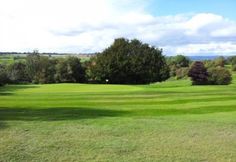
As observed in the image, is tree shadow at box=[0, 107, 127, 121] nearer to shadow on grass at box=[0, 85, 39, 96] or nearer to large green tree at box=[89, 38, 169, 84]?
shadow on grass at box=[0, 85, 39, 96]

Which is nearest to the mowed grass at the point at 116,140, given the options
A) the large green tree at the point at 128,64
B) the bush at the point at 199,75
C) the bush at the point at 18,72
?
the bush at the point at 199,75

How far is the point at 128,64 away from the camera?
262 feet

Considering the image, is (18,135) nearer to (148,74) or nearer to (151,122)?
(151,122)

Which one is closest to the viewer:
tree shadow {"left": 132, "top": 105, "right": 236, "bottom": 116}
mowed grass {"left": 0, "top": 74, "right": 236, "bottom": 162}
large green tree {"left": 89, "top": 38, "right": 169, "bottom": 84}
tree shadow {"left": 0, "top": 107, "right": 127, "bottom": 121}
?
mowed grass {"left": 0, "top": 74, "right": 236, "bottom": 162}

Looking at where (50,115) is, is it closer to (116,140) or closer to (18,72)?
(116,140)

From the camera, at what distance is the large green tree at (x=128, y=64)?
7806 cm

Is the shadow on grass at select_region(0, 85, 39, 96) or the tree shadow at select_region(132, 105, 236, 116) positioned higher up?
the tree shadow at select_region(132, 105, 236, 116)

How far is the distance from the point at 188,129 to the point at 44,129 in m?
4.49

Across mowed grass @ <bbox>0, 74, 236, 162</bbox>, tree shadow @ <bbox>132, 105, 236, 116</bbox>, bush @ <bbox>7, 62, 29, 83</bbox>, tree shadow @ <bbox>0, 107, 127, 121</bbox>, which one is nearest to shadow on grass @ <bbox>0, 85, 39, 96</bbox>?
tree shadow @ <bbox>0, 107, 127, 121</bbox>

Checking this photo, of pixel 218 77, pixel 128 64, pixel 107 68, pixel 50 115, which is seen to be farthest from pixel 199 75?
pixel 50 115

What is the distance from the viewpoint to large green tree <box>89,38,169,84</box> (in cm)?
7806

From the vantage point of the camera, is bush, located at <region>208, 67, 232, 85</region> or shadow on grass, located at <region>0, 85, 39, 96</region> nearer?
shadow on grass, located at <region>0, 85, 39, 96</region>

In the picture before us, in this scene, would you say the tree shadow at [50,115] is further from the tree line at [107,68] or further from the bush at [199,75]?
the tree line at [107,68]

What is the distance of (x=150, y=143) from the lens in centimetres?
1111
